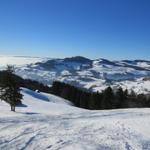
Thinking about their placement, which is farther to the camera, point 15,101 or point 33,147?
point 15,101

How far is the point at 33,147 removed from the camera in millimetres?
14375

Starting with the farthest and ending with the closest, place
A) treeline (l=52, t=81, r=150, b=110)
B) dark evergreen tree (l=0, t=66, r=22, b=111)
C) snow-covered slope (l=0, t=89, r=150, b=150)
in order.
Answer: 1. treeline (l=52, t=81, r=150, b=110)
2. dark evergreen tree (l=0, t=66, r=22, b=111)
3. snow-covered slope (l=0, t=89, r=150, b=150)

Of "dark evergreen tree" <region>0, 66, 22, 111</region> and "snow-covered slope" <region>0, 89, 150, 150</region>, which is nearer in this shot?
"snow-covered slope" <region>0, 89, 150, 150</region>

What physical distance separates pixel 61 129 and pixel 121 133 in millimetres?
4120

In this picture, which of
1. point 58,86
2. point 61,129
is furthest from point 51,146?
point 58,86

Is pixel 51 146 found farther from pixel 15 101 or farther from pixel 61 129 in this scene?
pixel 15 101

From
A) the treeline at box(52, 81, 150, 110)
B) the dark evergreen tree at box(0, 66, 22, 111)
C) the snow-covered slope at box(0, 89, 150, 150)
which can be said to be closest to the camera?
the snow-covered slope at box(0, 89, 150, 150)

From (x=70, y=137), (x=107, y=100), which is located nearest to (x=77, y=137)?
(x=70, y=137)

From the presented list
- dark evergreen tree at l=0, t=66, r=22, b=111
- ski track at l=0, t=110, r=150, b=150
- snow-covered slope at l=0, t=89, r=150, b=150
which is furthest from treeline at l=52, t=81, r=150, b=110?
ski track at l=0, t=110, r=150, b=150

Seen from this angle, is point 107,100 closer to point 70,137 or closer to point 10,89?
point 10,89

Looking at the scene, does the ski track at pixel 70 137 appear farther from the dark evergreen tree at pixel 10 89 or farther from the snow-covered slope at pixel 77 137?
the dark evergreen tree at pixel 10 89

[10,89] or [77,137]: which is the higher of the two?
[10,89]

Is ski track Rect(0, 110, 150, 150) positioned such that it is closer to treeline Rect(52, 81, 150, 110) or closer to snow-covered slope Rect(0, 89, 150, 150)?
snow-covered slope Rect(0, 89, 150, 150)

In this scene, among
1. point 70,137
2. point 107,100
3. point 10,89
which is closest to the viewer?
point 70,137
